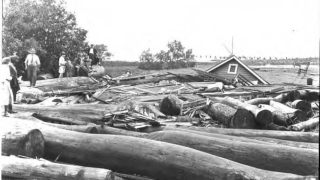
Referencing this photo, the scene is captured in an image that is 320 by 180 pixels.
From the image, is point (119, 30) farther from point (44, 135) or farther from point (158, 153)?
point (158, 153)

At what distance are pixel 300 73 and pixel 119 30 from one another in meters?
2.18

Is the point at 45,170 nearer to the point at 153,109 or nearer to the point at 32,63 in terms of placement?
the point at 153,109

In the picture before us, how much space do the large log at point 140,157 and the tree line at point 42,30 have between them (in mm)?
1069

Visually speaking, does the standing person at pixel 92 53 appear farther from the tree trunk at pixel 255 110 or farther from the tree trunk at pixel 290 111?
the tree trunk at pixel 290 111

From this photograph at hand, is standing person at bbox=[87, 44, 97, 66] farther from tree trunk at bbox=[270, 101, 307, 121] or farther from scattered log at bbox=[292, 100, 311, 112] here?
scattered log at bbox=[292, 100, 311, 112]

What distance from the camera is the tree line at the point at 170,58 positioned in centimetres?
475

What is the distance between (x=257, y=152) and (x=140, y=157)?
109 cm

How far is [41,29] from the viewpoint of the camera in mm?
5172

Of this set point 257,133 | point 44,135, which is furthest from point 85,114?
point 257,133

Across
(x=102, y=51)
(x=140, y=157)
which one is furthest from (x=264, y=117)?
(x=102, y=51)

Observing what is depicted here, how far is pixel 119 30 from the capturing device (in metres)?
5.03

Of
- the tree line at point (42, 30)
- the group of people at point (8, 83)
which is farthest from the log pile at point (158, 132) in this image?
the tree line at point (42, 30)

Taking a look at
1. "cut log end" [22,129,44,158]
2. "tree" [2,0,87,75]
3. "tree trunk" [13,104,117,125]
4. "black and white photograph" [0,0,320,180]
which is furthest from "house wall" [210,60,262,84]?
"cut log end" [22,129,44,158]

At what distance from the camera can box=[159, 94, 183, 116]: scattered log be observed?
514cm
